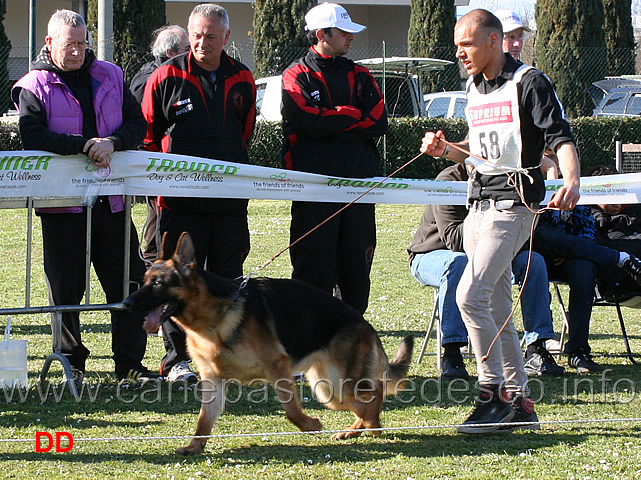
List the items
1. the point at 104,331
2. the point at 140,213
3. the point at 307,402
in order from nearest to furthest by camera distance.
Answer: the point at 307,402
the point at 104,331
the point at 140,213

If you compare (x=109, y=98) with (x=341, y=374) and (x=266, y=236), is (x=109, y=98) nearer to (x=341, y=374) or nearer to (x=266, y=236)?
(x=341, y=374)

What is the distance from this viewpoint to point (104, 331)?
8023 mm

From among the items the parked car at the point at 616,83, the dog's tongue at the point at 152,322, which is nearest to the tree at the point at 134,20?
the parked car at the point at 616,83

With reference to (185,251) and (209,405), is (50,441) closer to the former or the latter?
(209,405)

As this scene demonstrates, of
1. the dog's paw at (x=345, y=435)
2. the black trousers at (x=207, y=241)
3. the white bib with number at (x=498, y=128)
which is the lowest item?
the dog's paw at (x=345, y=435)

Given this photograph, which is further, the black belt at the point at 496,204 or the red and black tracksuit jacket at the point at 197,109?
the red and black tracksuit jacket at the point at 197,109

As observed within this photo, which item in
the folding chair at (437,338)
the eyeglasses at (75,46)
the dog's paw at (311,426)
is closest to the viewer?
the dog's paw at (311,426)

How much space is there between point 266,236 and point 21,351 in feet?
27.6

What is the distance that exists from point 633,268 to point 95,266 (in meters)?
3.84

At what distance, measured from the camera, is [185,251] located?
463 centimetres

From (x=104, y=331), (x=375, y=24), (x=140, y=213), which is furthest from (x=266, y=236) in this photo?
(x=375, y=24)

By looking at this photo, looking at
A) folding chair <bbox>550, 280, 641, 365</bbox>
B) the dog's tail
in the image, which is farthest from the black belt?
folding chair <bbox>550, 280, 641, 365</bbox>

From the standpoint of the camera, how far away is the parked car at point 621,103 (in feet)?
67.7

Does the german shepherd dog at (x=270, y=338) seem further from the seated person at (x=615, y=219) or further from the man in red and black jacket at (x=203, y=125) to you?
the seated person at (x=615, y=219)
